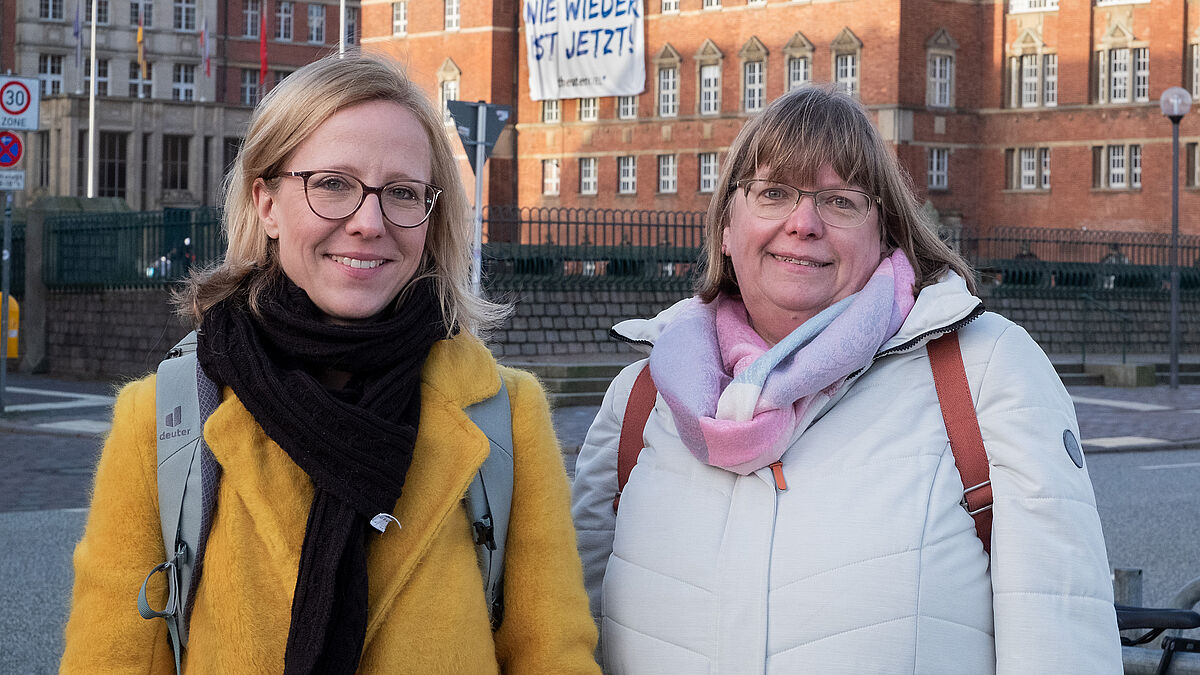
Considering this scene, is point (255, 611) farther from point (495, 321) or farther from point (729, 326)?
point (729, 326)

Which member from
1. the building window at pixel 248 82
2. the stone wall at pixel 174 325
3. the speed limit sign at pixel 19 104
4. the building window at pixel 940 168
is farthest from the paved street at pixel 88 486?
the building window at pixel 248 82

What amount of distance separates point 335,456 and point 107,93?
7153 centimetres

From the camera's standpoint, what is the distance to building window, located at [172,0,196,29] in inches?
2741

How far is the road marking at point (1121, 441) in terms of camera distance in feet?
48.6

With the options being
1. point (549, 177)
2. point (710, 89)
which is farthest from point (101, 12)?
point (710, 89)

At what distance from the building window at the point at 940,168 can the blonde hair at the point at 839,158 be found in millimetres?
46247

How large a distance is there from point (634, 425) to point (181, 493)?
993 mm

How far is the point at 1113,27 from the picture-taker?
46.9 metres

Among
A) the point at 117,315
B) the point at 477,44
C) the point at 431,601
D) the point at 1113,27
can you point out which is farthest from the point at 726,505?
the point at 477,44

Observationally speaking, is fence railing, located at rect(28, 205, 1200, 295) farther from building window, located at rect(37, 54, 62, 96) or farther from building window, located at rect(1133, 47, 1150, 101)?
building window, located at rect(37, 54, 62, 96)

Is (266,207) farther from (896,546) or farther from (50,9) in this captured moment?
(50,9)

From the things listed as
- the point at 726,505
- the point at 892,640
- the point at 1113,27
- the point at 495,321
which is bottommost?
the point at 892,640

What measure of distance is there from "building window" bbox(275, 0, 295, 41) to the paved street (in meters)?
53.4

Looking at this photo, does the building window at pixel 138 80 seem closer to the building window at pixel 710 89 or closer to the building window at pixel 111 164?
the building window at pixel 111 164
